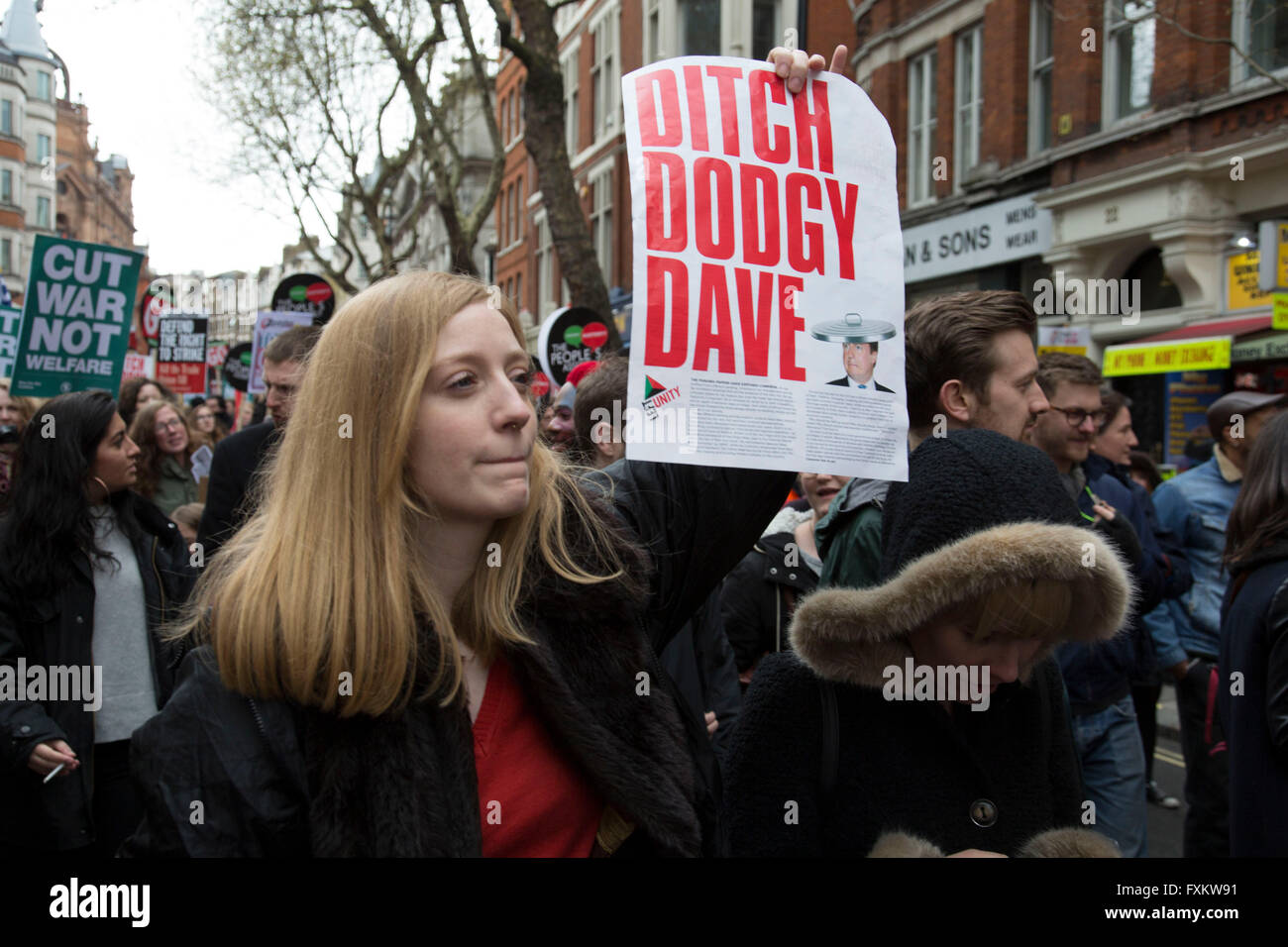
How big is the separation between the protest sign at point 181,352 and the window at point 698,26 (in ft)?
40.6

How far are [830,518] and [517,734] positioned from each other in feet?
4.56

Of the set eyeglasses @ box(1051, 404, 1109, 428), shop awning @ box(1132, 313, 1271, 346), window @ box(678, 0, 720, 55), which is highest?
window @ box(678, 0, 720, 55)

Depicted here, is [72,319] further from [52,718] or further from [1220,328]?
[1220,328]

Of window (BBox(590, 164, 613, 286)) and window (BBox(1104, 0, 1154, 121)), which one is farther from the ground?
window (BBox(590, 164, 613, 286))

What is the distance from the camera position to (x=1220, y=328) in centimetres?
1252

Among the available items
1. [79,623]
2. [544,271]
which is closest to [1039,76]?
[79,623]

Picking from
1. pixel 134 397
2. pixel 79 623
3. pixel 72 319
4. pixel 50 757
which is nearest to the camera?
pixel 50 757

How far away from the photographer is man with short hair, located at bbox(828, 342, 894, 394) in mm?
1876

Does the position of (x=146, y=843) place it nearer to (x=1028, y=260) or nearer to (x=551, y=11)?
(x=551, y=11)

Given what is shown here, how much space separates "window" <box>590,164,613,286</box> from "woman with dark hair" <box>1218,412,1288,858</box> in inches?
1016

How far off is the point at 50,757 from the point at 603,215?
2666 centimetres

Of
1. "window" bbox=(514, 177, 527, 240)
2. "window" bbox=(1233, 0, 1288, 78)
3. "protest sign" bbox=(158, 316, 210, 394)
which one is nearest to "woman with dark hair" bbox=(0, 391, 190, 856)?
"protest sign" bbox=(158, 316, 210, 394)

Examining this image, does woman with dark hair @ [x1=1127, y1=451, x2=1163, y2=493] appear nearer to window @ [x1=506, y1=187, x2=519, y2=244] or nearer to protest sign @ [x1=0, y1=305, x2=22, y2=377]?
protest sign @ [x1=0, y1=305, x2=22, y2=377]

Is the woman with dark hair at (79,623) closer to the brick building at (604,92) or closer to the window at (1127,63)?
the brick building at (604,92)
